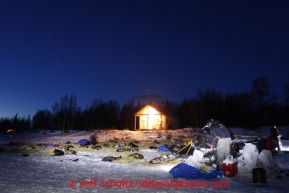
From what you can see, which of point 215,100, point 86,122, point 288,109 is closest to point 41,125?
point 86,122

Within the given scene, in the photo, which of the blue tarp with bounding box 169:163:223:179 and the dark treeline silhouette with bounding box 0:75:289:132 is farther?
the dark treeline silhouette with bounding box 0:75:289:132

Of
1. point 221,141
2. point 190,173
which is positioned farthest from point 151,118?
point 190,173

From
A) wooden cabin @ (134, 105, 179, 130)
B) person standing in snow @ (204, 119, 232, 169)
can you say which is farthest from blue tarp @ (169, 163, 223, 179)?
wooden cabin @ (134, 105, 179, 130)

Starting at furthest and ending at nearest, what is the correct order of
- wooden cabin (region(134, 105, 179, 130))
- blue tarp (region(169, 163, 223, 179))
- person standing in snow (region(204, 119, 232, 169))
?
wooden cabin (region(134, 105, 179, 130))
person standing in snow (region(204, 119, 232, 169))
blue tarp (region(169, 163, 223, 179))

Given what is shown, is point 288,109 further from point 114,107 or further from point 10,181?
point 10,181

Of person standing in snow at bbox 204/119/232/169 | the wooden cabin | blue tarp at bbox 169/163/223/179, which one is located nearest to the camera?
blue tarp at bbox 169/163/223/179

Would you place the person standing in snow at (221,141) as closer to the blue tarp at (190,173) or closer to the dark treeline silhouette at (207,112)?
the blue tarp at (190,173)

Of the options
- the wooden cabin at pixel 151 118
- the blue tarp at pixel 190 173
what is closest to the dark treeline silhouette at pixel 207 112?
the wooden cabin at pixel 151 118

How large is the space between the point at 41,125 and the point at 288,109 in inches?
3818

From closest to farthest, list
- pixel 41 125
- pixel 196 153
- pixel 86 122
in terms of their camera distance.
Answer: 1. pixel 196 153
2. pixel 86 122
3. pixel 41 125

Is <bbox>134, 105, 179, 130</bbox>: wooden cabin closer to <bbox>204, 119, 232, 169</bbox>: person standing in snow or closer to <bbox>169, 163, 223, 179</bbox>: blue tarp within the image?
<bbox>204, 119, 232, 169</bbox>: person standing in snow

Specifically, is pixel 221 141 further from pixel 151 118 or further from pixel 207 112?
pixel 207 112

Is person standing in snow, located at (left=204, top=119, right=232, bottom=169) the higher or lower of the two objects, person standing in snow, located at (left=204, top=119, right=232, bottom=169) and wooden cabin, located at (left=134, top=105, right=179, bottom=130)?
the lower

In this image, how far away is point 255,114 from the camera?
67625 millimetres
